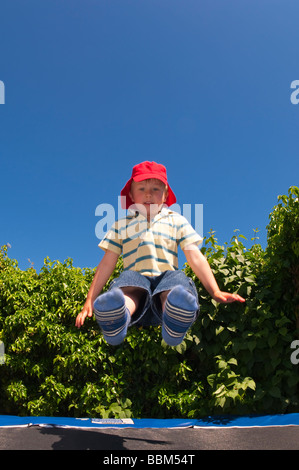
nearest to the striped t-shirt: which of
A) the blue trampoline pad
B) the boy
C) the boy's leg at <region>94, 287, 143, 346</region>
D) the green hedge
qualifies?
the boy

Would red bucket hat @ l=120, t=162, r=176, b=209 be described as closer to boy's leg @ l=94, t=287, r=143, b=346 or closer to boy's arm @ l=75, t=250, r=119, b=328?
boy's arm @ l=75, t=250, r=119, b=328

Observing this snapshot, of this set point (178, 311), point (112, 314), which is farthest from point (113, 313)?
point (178, 311)

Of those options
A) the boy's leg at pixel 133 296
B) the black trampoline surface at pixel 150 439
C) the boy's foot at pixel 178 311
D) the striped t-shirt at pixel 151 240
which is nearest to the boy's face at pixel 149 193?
the striped t-shirt at pixel 151 240

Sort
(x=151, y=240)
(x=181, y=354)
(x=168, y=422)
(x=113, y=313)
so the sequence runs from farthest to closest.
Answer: (x=181, y=354)
(x=168, y=422)
(x=151, y=240)
(x=113, y=313)

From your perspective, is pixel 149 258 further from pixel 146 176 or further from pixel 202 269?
pixel 146 176

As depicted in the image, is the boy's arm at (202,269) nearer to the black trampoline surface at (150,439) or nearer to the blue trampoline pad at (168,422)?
the black trampoline surface at (150,439)

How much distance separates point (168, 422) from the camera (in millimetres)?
3469

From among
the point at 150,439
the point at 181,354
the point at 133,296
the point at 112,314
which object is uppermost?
the point at 133,296

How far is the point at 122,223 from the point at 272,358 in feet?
7.89

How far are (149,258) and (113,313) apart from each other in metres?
0.44

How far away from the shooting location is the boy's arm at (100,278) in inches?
71.2

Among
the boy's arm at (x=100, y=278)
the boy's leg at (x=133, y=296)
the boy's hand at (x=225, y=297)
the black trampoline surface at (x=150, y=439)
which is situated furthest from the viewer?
the black trampoline surface at (x=150, y=439)
